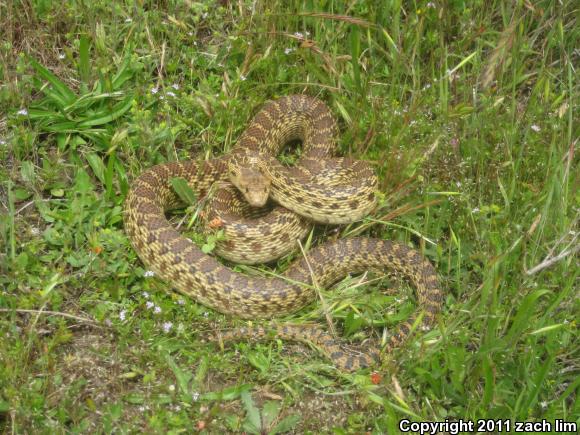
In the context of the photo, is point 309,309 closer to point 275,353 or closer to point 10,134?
point 275,353

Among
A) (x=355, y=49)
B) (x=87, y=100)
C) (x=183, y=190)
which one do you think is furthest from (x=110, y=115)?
(x=355, y=49)

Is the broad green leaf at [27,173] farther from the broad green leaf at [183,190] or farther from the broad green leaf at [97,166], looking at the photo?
the broad green leaf at [183,190]

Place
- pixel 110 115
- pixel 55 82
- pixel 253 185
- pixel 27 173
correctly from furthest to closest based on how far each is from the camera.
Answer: pixel 110 115
pixel 55 82
pixel 253 185
pixel 27 173

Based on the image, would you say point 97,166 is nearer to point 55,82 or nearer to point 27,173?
point 27,173

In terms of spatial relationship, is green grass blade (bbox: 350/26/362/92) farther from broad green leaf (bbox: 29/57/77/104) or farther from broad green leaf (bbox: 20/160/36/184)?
broad green leaf (bbox: 20/160/36/184)

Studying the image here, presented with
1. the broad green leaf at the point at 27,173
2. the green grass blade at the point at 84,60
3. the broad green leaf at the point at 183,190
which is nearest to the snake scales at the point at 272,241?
the broad green leaf at the point at 183,190

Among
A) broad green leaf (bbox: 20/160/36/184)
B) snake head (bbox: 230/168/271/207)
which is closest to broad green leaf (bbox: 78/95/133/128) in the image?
broad green leaf (bbox: 20/160/36/184)
